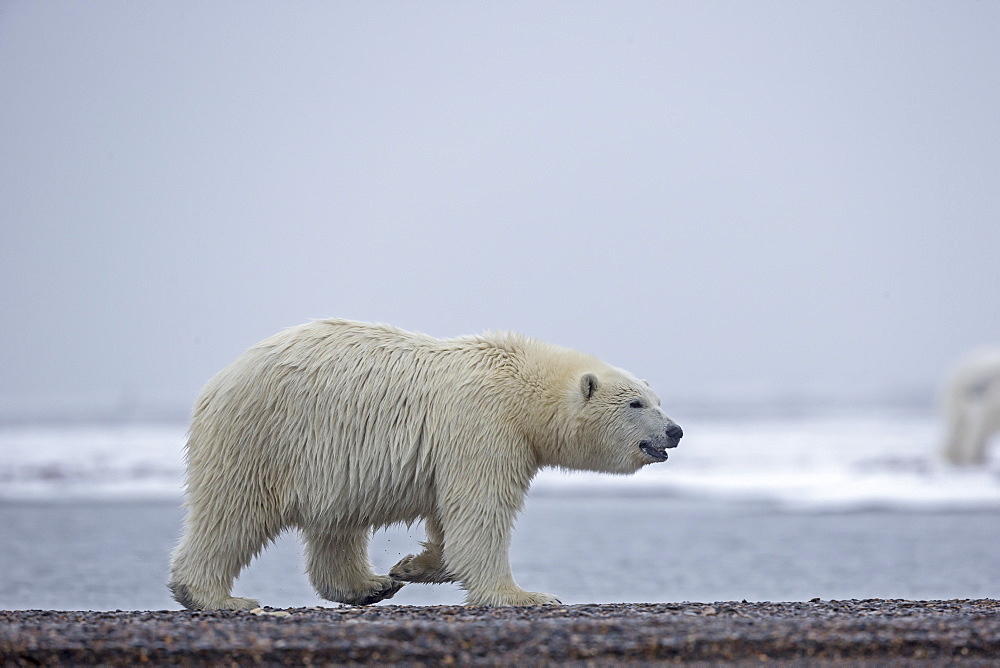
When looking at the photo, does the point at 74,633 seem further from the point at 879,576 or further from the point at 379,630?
the point at 879,576

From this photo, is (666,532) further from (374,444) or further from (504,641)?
(504,641)

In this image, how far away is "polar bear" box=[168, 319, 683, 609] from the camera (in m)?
5.34

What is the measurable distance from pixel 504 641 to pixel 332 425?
192cm

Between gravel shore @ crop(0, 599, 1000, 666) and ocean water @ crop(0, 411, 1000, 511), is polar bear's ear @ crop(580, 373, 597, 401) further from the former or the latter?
ocean water @ crop(0, 411, 1000, 511)

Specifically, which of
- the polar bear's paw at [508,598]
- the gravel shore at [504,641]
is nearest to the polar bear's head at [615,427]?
the polar bear's paw at [508,598]

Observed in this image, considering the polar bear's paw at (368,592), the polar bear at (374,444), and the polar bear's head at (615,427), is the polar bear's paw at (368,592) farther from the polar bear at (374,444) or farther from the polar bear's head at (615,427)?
the polar bear's head at (615,427)

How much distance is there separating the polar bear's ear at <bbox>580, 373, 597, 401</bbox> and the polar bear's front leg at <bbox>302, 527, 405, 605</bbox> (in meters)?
1.40

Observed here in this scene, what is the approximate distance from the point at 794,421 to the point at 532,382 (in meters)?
23.0

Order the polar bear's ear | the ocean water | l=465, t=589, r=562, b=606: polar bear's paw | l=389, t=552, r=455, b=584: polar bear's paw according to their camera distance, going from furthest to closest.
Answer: the ocean water, l=389, t=552, r=455, b=584: polar bear's paw, the polar bear's ear, l=465, t=589, r=562, b=606: polar bear's paw

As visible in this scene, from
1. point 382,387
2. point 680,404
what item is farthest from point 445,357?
point 680,404

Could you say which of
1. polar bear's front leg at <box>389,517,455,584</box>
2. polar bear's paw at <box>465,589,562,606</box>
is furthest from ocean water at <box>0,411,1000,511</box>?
polar bear's paw at <box>465,589,562,606</box>

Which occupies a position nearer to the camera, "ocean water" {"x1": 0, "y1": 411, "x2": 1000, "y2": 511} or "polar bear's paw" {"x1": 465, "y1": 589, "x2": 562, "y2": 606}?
"polar bear's paw" {"x1": 465, "y1": 589, "x2": 562, "y2": 606}

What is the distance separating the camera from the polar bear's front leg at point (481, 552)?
5324 mm

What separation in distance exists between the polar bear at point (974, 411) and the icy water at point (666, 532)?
0.44 m
